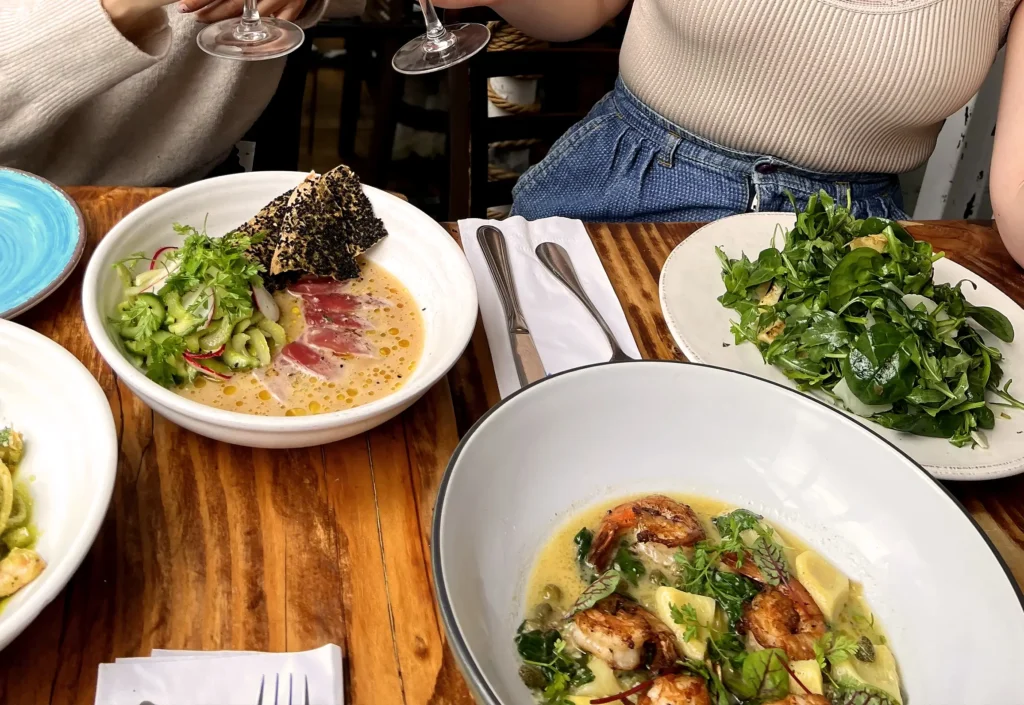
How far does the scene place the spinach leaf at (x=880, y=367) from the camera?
40.8 inches

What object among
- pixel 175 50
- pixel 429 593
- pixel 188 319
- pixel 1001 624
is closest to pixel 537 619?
pixel 429 593

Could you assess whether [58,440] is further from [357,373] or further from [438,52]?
[438,52]

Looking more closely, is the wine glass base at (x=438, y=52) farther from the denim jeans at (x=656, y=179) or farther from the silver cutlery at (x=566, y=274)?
the denim jeans at (x=656, y=179)

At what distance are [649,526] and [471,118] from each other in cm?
120

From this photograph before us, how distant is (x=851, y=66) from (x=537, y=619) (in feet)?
4.30

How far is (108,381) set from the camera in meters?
1.04

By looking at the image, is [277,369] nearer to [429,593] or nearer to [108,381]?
[108,381]

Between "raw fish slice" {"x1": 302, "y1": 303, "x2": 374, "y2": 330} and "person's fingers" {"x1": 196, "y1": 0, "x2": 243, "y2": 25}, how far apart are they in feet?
2.40

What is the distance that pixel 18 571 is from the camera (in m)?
0.71

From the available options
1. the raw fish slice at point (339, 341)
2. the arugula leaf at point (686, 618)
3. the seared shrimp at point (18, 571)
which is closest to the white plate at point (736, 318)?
the arugula leaf at point (686, 618)

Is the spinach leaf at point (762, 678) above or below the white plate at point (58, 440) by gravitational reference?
below

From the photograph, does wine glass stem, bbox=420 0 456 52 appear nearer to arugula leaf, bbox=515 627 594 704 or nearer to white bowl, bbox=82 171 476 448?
white bowl, bbox=82 171 476 448

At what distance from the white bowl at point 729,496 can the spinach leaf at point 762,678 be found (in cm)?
15

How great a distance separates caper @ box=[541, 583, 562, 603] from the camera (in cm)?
85
